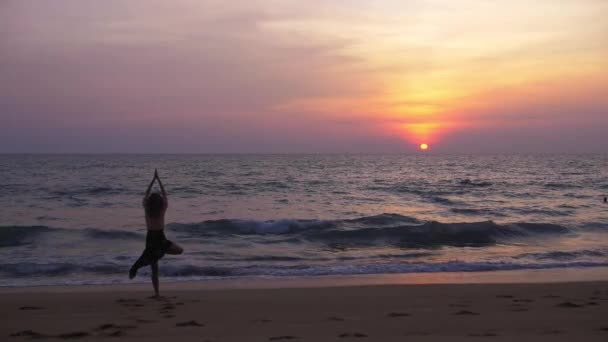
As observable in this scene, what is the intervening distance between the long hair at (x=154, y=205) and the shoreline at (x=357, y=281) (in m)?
2.34

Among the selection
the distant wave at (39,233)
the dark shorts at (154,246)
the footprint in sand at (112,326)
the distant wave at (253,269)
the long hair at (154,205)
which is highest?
the long hair at (154,205)

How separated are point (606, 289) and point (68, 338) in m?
8.86

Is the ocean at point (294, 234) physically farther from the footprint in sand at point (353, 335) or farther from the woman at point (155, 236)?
the footprint in sand at point (353, 335)

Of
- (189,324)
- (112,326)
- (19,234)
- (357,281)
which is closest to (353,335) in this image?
(189,324)

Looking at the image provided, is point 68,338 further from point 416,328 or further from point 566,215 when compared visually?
point 566,215

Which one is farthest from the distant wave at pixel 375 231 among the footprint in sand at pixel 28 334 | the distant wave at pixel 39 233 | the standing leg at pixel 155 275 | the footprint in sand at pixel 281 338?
the footprint in sand at pixel 28 334

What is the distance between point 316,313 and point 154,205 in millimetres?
2910

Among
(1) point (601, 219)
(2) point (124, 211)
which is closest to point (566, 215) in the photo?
(1) point (601, 219)

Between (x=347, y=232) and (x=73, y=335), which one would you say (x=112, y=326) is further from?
(x=347, y=232)

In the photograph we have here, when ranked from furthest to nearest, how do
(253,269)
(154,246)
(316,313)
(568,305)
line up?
(253,269), (154,246), (568,305), (316,313)

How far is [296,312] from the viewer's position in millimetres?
7984

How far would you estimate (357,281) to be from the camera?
1125 centimetres

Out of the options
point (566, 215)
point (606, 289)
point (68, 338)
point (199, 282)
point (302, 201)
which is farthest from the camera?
point (302, 201)

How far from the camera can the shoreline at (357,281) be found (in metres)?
10.5
